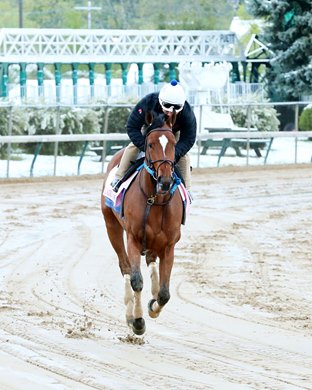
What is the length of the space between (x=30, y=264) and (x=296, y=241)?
164 inches

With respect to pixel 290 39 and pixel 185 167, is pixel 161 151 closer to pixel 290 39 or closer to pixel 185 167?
pixel 185 167

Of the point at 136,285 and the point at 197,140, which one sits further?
the point at 197,140

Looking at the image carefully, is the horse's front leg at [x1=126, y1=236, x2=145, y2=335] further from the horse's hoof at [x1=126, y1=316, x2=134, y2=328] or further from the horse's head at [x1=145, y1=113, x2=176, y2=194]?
the horse's head at [x1=145, y1=113, x2=176, y2=194]

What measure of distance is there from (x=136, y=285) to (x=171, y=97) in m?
1.57

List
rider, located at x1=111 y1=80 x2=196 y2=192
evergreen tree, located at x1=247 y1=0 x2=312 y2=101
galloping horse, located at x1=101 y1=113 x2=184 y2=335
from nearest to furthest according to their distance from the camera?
galloping horse, located at x1=101 y1=113 x2=184 y2=335, rider, located at x1=111 y1=80 x2=196 y2=192, evergreen tree, located at x1=247 y1=0 x2=312 y2=101

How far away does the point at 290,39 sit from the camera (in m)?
42.4

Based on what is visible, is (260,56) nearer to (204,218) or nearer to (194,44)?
(194,44)

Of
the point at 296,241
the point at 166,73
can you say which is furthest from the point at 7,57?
the point at 296,241

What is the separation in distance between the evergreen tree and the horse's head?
30.8 metres

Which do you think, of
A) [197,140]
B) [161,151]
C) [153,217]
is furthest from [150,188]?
[197,140]

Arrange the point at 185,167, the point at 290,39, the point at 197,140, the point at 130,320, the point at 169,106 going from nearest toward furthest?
the point at 169,106 → the point at 130,320 → the point at 185,167 → the point at 197,140 → the point at 290,39

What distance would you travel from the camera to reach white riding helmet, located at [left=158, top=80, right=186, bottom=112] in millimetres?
9852

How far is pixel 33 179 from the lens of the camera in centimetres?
2497

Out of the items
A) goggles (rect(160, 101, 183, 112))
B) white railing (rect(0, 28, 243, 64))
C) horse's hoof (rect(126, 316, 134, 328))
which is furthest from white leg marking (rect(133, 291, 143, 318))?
white railing (rect(0, 28, 243, 64))
